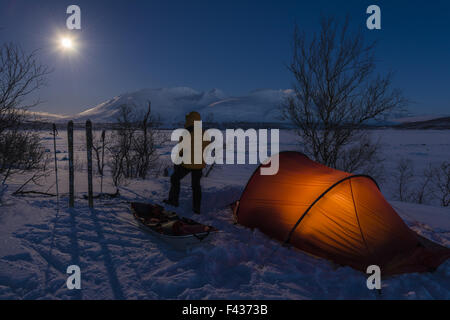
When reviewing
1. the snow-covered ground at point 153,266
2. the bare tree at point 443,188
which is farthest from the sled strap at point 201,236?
the bare tree at point 443,188

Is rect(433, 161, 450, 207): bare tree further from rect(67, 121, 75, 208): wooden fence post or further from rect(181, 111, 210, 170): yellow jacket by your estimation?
rect(67, 121, 75, 208): wooden fence post

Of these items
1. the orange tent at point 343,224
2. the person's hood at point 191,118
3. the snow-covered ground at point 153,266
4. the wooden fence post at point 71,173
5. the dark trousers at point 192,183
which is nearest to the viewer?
the snow-covered ground at point 153,266

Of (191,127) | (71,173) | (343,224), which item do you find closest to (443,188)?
(343,224)

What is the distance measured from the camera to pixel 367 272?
123 inches

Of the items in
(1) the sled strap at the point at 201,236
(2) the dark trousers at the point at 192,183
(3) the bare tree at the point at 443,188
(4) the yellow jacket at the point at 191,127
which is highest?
(4) the yellow jacket at the point at 191,127

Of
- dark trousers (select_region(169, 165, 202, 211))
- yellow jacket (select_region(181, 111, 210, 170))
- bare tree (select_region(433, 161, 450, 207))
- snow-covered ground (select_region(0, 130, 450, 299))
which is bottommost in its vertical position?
bare tree (select_region(433, 161, 450, 207))

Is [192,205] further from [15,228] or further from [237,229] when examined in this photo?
[15,228]

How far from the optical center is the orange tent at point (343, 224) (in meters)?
3.45

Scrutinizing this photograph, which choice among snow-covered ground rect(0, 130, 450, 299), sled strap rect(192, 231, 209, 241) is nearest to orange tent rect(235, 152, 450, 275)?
snow-covered ground rect(0, 130, 450, 299)

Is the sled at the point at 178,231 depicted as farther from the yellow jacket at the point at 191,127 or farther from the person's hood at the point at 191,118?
the person's hood at the point at 191,118

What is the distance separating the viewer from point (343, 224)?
3695 millimetres

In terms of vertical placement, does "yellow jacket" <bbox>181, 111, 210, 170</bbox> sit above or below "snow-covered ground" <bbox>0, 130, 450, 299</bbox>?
above

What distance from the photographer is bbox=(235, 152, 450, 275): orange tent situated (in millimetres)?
3449
